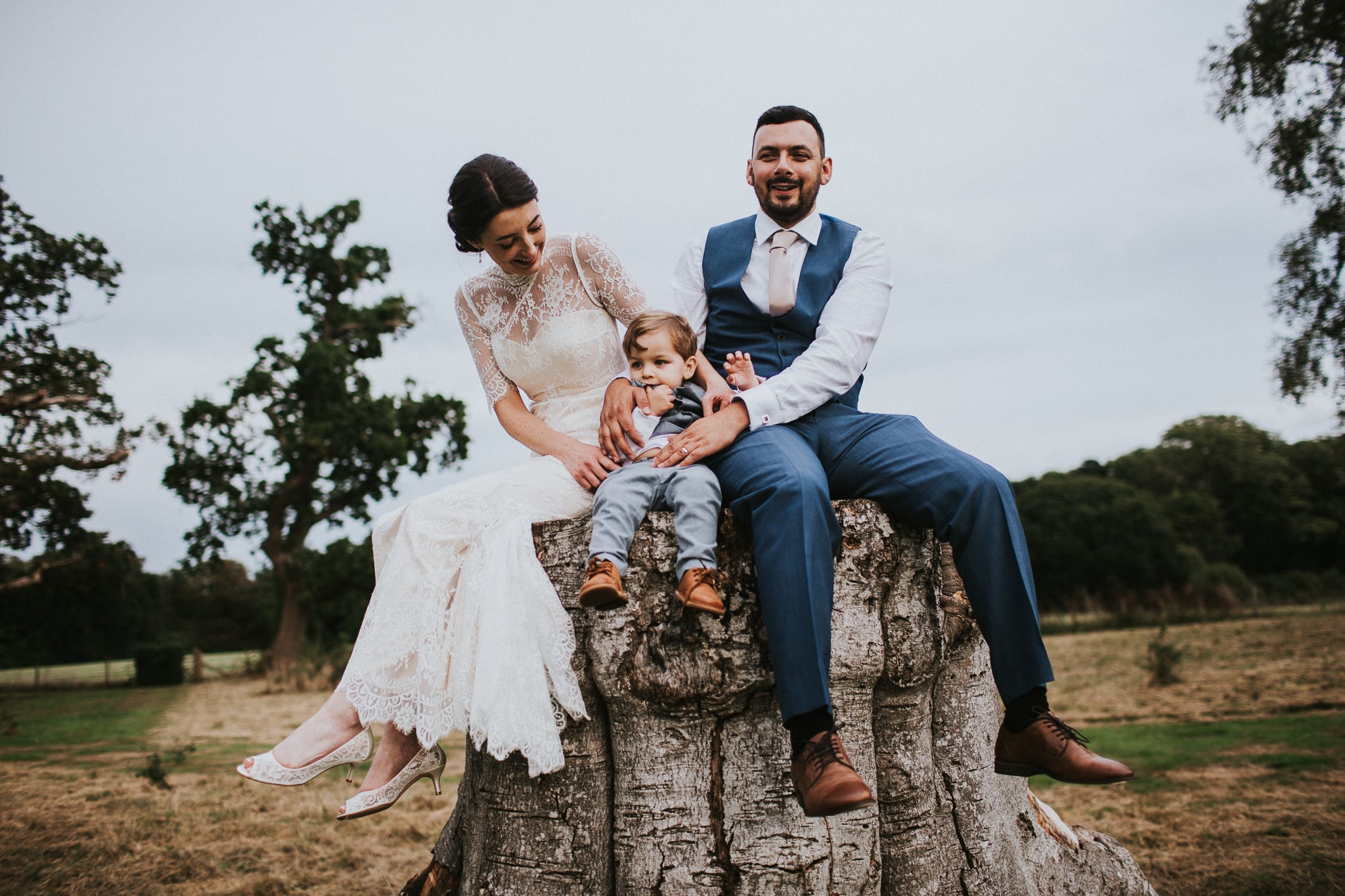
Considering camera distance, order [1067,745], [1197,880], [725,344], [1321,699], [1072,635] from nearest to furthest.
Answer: [1067,745]
[725,344]
[1197,880]
[1321,699]
[1072,635]

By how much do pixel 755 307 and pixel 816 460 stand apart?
98cm

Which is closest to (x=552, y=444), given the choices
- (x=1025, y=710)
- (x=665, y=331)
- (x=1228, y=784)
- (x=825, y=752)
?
(x=665, y=331)

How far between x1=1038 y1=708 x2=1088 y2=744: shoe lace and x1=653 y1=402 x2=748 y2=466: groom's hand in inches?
53.9

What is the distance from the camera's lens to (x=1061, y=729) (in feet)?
8.84

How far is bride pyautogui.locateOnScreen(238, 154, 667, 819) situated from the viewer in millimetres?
2736

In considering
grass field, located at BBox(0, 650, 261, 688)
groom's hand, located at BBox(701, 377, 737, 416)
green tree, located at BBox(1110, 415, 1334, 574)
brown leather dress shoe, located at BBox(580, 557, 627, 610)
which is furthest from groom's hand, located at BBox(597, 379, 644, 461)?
green tree, located at BBox(1110, 415, 1334, 574)

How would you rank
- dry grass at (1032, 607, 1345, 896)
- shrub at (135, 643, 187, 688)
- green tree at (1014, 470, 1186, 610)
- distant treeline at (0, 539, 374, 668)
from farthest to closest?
green tree at (1014, 470, 1186, 610) → shrub at (135, 643, 187, 688) → distant treeline at (0, 539, 374, 668) → dry grass at (1032, 607, 1345, 896)

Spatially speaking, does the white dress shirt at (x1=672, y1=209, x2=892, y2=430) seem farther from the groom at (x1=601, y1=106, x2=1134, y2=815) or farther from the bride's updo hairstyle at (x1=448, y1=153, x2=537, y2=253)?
the bride's updo hairstyle at (x1=448, y1=153, x2=537, y2=253)

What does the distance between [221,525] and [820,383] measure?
23.7 meters

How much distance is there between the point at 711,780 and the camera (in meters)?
2.79

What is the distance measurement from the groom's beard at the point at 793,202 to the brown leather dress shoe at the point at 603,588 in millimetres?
1843

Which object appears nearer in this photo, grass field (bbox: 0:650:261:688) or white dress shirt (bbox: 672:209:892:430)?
white dress shirt (bbox: 672:209:892:430)

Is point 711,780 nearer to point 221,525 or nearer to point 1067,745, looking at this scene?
point 1067,745

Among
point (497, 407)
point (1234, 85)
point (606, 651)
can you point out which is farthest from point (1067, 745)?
point (1234, 85)
